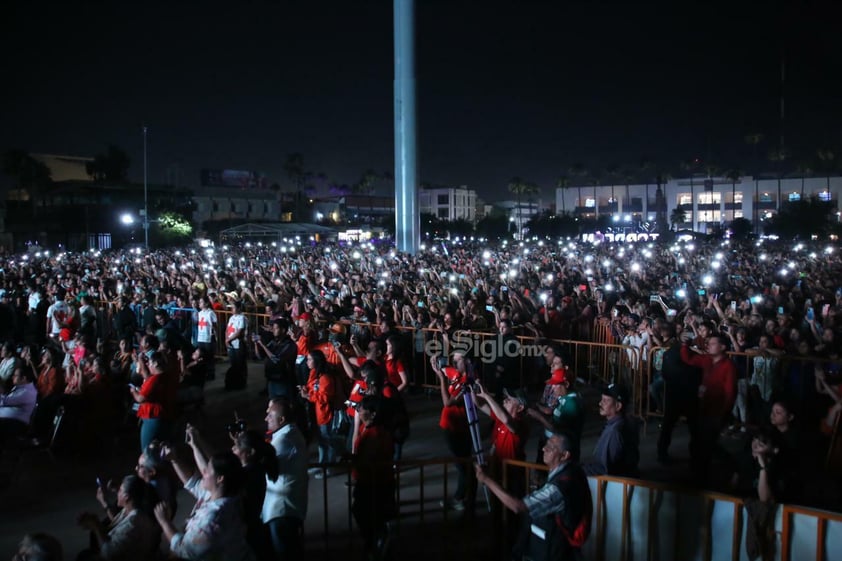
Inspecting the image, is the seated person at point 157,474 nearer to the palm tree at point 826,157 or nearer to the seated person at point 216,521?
the seated person at point 216,521

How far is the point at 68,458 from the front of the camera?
7551 millimetres

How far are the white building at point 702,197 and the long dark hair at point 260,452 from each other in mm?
91335

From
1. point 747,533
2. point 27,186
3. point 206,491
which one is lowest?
point 747,533

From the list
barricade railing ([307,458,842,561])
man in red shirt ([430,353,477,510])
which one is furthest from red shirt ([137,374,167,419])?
man in red shirt ([430,353,477,510])

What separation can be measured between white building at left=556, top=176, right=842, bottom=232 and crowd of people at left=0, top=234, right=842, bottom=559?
8297cm

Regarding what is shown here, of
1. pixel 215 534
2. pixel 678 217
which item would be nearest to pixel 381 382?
pixel 215 534

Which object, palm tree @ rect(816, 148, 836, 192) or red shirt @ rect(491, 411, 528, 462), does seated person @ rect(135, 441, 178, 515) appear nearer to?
red shirt @ rect(491, 411, 528, 462)

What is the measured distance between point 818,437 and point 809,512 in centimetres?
485

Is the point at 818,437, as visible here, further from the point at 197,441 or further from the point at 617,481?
the point at 197,441

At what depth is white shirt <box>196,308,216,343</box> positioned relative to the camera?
36.9 feet

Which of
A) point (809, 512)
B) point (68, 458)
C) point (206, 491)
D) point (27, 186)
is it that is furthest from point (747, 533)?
point (27, 186)

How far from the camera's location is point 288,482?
444cm

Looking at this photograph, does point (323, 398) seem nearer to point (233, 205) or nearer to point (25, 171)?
point (25, 171)

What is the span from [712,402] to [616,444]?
7.81ft
